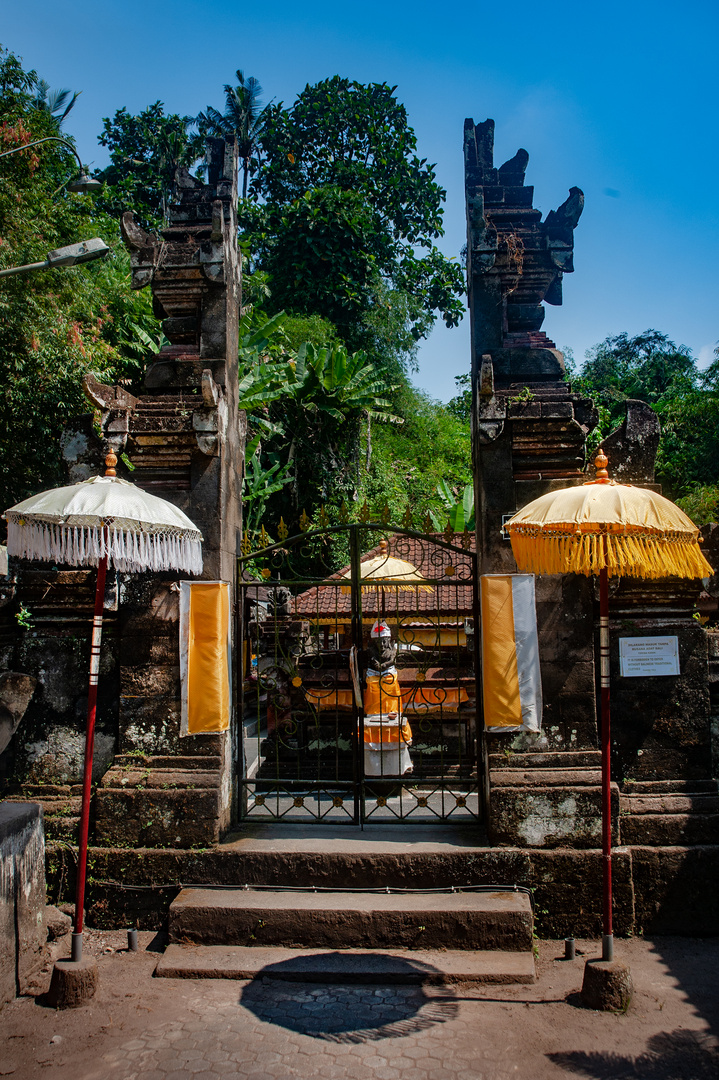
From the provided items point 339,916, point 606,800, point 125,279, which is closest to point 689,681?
point 606,800

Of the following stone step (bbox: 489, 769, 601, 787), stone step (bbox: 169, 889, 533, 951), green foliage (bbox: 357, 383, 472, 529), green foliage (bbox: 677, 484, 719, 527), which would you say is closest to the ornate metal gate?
stone step (bbox: 489, 769, 601, 787)

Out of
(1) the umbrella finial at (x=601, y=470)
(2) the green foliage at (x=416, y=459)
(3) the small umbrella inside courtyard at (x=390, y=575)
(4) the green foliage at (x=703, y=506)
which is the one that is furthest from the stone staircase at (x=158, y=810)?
(2) the green foliage at (x=416, y=459)

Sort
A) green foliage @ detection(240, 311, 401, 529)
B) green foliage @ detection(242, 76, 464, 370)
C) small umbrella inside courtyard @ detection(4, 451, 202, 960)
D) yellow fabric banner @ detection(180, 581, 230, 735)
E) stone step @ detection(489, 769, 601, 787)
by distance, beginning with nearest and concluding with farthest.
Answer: small umbrella inside courtyard @ detection(4, 451, 202, 960) → stone step @ detection(489, 769, 601, 787) → yellow fabric banner @ detection(180, 581, 230, 735) → green foliage @ detection(240, 311, 401, 529) → green foliage @ detection(242, 76, 464, 370)

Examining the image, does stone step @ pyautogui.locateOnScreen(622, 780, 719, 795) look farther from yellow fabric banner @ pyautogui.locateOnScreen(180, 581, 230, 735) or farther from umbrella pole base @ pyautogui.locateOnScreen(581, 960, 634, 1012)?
yellow fabric banner @ pyautogui.locateOnScreen(180, 581, 230, 735)

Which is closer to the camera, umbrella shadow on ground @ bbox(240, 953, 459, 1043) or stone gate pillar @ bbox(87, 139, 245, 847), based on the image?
umbrella shadow on ground @ bbox(240, 953, 459, 1043)

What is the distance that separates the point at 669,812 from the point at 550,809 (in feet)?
2.63

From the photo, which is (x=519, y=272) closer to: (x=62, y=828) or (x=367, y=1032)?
(x=367, y=1032)

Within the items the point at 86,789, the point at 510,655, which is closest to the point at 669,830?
the point at 510,655

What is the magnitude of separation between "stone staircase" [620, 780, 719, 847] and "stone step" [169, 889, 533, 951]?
884 mm

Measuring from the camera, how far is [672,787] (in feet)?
16.1

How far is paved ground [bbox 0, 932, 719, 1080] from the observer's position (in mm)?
3426

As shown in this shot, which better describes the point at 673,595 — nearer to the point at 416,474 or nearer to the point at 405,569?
the point at 405,569

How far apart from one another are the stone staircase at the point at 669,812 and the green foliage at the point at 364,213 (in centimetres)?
1999

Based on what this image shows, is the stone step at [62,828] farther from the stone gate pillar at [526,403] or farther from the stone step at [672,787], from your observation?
the stone step at [672,787]
